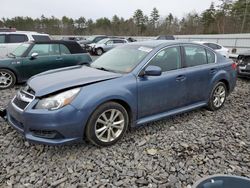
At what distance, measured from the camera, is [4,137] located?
3502 millimetres

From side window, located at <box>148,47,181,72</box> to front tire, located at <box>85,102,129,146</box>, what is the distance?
0.98 meters

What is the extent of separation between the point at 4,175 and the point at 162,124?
256cm

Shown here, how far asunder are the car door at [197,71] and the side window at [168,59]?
0.17 metres

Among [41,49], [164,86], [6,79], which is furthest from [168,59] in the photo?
[6,79]

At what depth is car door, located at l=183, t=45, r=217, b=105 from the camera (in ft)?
13.3

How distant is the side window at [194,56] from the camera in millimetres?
4109

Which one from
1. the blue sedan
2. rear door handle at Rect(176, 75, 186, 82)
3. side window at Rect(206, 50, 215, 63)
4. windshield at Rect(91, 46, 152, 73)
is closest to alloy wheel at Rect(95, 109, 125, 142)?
the blue sedan

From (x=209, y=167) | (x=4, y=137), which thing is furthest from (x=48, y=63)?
(x=209, y=167)

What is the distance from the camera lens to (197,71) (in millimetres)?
4137

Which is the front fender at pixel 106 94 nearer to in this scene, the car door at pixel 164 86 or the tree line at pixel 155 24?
the car door at pixel 164 86

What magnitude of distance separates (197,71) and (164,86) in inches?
35.7

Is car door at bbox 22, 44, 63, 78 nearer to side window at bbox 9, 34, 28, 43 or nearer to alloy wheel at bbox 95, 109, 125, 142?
side window at bbox 9, 34, 28, 43

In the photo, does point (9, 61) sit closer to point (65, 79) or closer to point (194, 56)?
point (65, 79)

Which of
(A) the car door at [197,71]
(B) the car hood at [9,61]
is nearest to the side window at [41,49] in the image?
(B) the car hood at [9,61]
